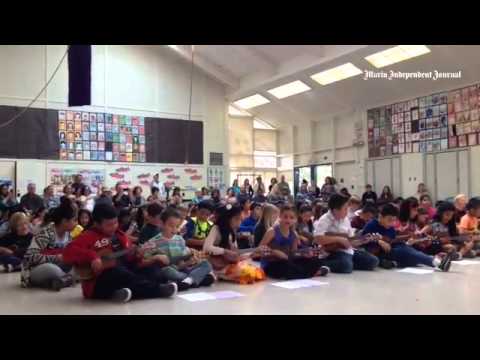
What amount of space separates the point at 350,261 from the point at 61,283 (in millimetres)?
3158

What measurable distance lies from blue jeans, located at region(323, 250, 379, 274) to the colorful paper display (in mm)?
10464

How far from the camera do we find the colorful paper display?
14195 mm

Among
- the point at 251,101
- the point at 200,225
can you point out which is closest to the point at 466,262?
the point at 200,225

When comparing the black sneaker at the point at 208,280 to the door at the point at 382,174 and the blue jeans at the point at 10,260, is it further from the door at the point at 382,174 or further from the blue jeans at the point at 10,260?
the door at the point at 382,174

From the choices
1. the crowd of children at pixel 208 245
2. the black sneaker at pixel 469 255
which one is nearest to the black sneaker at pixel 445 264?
the crowd of children at pixel 208 245

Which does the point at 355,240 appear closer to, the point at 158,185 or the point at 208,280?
the point at 208,280

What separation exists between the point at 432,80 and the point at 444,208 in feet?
23.9

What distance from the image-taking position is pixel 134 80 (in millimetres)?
15375

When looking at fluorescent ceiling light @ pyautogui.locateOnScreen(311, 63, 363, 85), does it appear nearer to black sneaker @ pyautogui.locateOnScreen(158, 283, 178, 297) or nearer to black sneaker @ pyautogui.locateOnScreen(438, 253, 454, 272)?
black sneaker @ pyautogui.locateOnScreen(438, 253, 454, 272)

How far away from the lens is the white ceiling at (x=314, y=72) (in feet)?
39.3

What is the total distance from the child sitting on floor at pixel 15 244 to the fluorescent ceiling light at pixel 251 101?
474 inches
